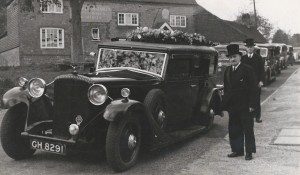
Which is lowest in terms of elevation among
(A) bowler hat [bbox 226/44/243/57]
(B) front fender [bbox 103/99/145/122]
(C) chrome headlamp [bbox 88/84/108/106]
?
(B) front fender [bbox 103/99/145/122]

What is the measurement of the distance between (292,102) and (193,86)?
6.27 m

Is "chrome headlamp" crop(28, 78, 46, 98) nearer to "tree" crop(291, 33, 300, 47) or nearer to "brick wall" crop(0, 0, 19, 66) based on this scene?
"brick wall" crop(0, 0, 19, 66)

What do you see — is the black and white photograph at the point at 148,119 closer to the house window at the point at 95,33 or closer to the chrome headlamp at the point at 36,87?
the chrome headlamp at the point at 36,87

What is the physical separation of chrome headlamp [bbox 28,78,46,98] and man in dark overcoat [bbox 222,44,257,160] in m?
2.89

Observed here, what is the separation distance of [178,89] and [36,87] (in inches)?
98.0

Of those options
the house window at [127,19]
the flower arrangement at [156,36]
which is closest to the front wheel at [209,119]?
the flower arrangement at [156,36]

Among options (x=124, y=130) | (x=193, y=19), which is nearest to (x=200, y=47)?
(x=124, y=130)

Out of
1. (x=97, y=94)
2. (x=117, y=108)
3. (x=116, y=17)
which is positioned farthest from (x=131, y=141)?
(x=116, y=17)

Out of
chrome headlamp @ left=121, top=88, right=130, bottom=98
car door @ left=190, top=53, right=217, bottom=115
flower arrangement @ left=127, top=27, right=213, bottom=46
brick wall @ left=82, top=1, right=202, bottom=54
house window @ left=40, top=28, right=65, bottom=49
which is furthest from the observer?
brick wall @ left=82, top=1, right=202, bottom=54

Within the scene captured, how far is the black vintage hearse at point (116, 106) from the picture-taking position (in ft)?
20.0

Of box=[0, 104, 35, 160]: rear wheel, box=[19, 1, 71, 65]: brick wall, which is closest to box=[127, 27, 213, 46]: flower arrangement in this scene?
box=[0, 104, 35, 160]: rear wheel

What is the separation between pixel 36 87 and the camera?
689 cm

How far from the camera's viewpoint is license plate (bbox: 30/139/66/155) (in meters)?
6.07

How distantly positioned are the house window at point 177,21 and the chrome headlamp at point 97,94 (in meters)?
36.7
